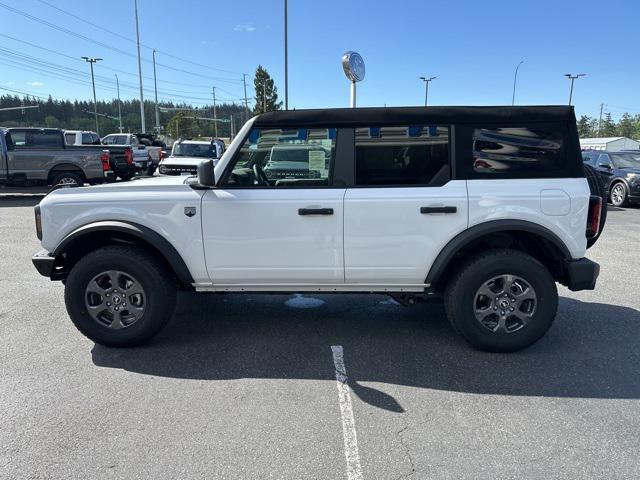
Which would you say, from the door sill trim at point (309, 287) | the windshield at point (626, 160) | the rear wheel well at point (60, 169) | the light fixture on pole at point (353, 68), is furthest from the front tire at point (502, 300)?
the windshield at point (626, 160)

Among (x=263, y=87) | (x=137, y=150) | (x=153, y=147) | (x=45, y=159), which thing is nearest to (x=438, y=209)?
(x=45, y=159)

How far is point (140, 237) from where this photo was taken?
12.5 ft

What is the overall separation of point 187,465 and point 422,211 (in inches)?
94.3

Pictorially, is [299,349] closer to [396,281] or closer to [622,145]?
[396,281]

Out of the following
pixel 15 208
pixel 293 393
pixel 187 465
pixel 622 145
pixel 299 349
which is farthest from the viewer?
pixel 622 145

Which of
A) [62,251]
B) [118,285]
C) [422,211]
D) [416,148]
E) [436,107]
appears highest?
[436,107]

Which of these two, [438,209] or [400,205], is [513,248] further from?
[400,205]

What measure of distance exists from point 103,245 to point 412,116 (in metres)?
2.86

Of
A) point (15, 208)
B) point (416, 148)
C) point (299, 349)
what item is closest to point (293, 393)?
point (299, 349)

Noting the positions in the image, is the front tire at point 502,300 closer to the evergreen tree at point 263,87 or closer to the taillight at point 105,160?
the taillight at point 105,160

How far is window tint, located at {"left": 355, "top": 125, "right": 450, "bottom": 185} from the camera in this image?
12.5 ft

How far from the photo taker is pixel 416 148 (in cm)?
382

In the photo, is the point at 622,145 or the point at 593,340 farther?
the point at 622,145

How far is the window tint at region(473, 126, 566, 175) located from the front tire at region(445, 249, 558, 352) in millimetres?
688
